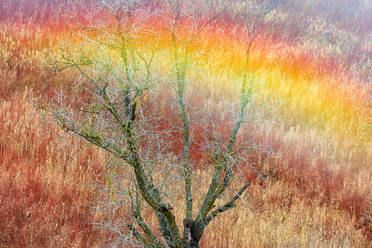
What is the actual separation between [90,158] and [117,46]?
2339 mm

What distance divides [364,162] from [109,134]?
13.5 feet

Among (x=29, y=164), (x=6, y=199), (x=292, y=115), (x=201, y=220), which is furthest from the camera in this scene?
(x=292, y=115)

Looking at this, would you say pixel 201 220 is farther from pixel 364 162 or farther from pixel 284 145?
pixel 364 162

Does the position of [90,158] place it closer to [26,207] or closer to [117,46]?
[26,207]

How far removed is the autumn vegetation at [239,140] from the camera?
273 centimetres

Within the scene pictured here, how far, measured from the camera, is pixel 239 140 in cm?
457

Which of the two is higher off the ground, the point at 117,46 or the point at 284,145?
the point at 117,46

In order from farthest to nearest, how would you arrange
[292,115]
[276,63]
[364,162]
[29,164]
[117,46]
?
1. [276,63]
2. [292,115]
3. [364,162]
4. [29,164]
5. [117,46]

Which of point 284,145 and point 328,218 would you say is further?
point 284,145

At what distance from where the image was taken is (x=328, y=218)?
137 inches

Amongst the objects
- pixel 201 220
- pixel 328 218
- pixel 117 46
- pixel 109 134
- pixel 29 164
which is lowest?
pixel 328 218

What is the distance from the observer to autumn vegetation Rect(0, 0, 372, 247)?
273 cm

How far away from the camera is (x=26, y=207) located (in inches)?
107

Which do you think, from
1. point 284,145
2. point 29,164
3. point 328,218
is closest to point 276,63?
point 284,145
